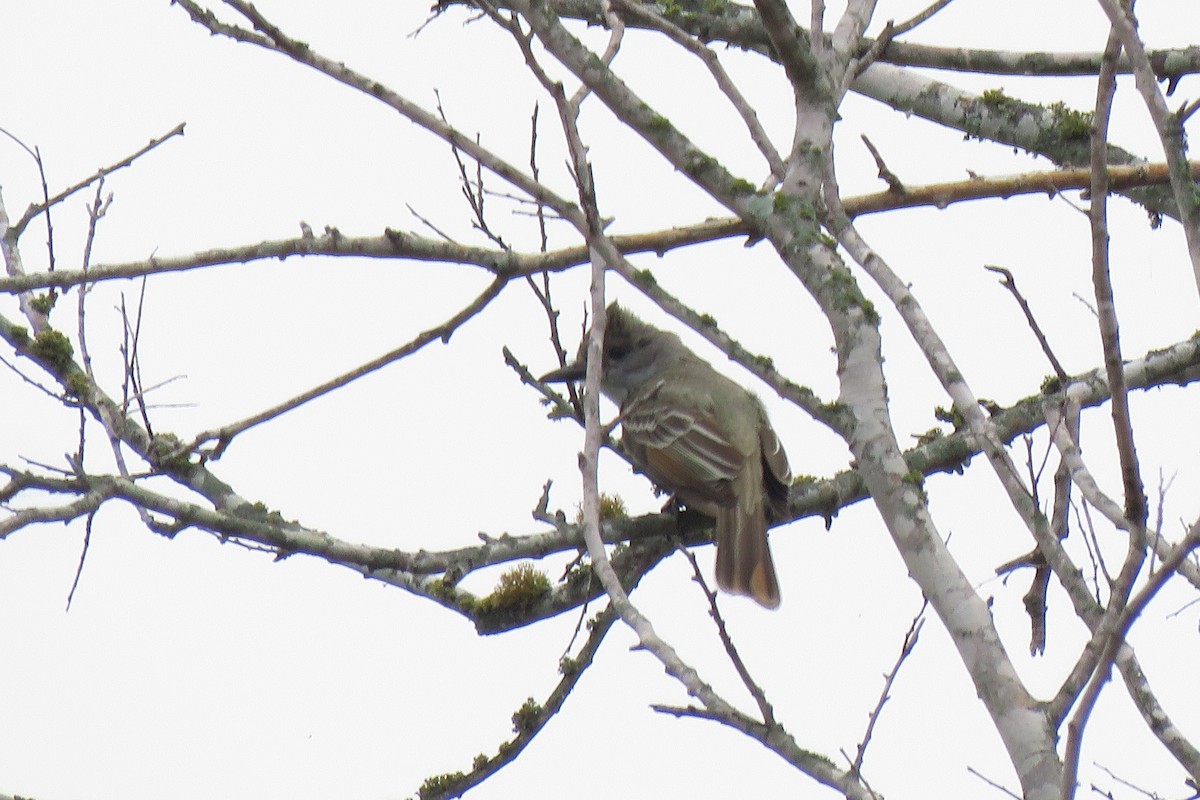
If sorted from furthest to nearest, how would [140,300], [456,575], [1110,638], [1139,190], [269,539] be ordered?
1. [1139,190]
2. [140,300]
3. [456,575]
4. [269,539]
5. [1110,638]

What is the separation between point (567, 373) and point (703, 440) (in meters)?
1.55

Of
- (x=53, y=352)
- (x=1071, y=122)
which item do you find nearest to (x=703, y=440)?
(x=1071, y=122)

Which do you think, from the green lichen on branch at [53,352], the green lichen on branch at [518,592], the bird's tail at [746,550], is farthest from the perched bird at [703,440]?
the green lichen on branch at [53,352]

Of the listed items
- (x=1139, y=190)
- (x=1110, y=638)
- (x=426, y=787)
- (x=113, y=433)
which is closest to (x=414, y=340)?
(x=113, y=433)

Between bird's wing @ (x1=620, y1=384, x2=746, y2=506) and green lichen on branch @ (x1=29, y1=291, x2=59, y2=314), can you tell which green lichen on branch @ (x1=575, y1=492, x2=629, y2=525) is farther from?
green lichen on branch @ (x1=29, y1=291, x2=59, y2=314)

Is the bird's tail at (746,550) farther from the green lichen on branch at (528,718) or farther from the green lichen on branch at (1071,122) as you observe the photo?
the green lichen on branch at (1071,122)

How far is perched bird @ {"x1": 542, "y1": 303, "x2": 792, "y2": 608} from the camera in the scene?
6.02 m

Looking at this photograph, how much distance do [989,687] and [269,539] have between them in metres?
2.57

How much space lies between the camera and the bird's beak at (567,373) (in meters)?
5.45

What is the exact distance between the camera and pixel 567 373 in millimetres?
5293

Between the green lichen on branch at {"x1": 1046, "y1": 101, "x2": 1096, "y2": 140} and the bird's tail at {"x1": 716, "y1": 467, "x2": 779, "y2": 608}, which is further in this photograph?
the green lichen on branch at {"x1": 1046, "y1": 101, "x2": 1096, "y2": 140}

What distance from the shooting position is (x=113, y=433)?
17.9 feet

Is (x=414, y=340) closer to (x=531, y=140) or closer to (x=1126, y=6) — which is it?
(x=531, y=140)

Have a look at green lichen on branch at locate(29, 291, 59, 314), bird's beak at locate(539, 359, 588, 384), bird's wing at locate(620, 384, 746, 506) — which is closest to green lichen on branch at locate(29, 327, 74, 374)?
green lichen on branch at locate(29, 291, 59, 314)
